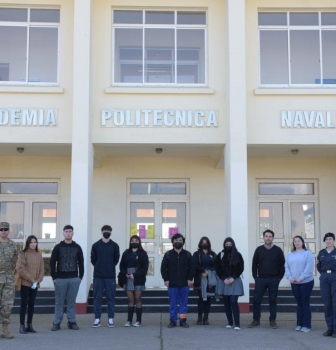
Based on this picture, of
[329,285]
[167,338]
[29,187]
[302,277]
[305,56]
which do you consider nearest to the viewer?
[167,338]

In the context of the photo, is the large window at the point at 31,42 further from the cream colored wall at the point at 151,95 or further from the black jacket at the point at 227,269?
the black jacket at the point at 227,269

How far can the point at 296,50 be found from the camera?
14.9 meters

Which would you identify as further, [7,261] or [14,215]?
[14,215]

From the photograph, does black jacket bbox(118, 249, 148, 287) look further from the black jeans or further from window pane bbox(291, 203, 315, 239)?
window pane bbox(291, 203, 315, 239)

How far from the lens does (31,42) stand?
1459 centimetres

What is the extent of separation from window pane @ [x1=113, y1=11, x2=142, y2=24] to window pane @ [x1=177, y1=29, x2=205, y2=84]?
101cm

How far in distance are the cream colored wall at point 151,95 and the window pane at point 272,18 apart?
98 centimetres

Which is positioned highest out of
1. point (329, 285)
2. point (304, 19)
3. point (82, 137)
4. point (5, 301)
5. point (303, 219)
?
point (304, 19)

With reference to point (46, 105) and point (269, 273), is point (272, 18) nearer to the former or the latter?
point (46, 105)

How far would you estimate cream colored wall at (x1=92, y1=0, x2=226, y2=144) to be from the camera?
13.9 metres

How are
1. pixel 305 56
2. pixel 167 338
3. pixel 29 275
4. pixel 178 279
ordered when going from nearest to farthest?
pixel 167 338, pixel 29 275, pixel 178 279, pixel 305 56

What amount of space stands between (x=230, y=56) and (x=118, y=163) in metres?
4.26

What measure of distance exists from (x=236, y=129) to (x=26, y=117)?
465cm

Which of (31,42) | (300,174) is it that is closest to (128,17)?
(31,42)
